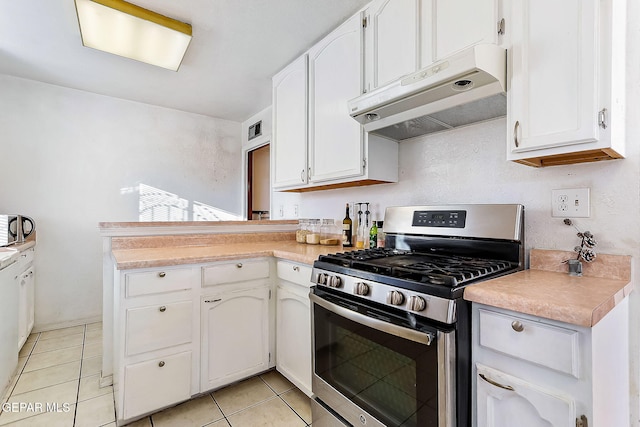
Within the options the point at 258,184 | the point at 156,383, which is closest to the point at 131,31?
the point at 156,383

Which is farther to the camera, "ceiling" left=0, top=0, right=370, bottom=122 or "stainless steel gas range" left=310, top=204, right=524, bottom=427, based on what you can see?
"ceiling" left=0, top=0, right=370, bottom=122

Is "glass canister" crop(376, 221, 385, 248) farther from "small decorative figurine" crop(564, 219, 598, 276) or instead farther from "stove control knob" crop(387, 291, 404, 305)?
"small decorative figurine" crop(564, 219, 598, 276)

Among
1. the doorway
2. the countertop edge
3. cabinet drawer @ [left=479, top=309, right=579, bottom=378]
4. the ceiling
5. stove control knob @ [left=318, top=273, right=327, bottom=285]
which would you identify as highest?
the ceiling

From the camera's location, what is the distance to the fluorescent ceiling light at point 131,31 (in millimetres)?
1829

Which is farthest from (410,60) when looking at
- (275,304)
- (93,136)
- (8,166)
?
(8,166)

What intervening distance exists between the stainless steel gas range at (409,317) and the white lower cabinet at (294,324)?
19 centimetres

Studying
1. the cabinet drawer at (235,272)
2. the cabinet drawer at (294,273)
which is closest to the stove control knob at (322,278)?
the cabinet drawer at (294,273)

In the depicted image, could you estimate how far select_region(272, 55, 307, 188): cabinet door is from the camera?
7.56ft

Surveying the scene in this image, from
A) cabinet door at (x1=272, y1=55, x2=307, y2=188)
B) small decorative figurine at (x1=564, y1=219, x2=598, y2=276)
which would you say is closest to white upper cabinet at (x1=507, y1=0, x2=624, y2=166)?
small decorative figurine at (x1=564, y1=219, x2=598, y2=276)

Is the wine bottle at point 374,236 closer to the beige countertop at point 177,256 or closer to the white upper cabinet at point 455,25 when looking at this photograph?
the beige countertop at point 177,256

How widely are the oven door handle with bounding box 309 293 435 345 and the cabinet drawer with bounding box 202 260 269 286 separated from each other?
1.93ft

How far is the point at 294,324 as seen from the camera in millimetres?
1859

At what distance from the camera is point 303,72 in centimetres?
231

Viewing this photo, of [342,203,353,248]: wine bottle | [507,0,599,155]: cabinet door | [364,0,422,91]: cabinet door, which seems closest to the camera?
[507,0,599,155]: cabinet door
